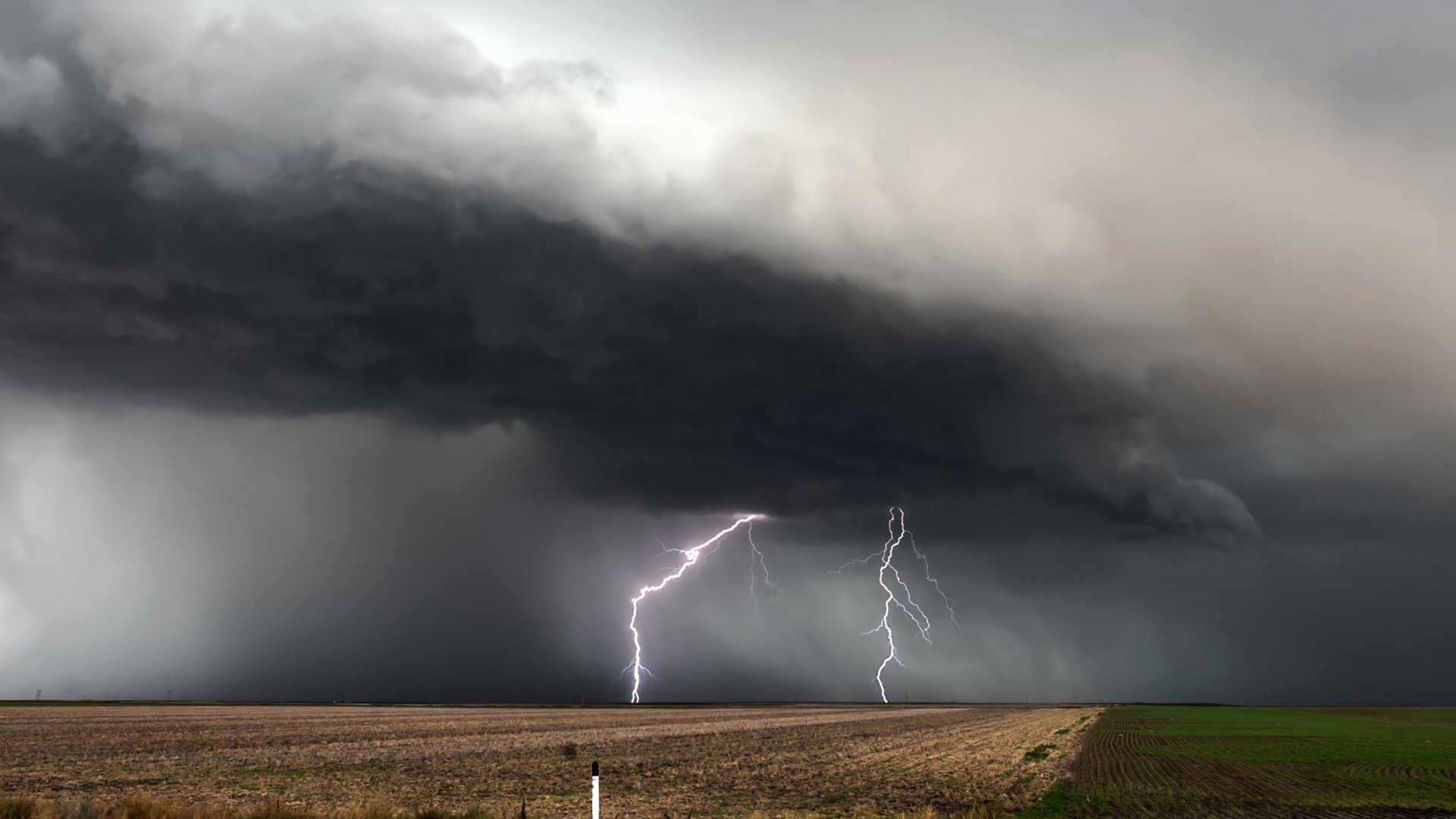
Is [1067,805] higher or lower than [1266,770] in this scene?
higher

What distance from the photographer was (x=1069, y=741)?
6269 cm

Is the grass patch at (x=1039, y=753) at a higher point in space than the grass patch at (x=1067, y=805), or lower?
lower

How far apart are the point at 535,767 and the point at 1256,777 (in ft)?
98.3

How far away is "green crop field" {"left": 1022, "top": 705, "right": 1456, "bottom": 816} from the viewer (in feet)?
94.9

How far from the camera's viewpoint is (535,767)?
120ft

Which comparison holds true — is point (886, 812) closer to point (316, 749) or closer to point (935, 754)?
point (935, 754)

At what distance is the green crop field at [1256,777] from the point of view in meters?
28.9

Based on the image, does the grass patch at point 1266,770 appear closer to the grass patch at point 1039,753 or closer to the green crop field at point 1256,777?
the green crop field at point 1256,777

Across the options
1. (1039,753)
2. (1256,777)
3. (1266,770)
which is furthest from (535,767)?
(1266,770)

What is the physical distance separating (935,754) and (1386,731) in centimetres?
7271

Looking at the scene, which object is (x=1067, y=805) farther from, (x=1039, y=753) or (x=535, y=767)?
(x=1039, y=753)

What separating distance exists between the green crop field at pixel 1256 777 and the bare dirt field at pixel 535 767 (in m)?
2.33

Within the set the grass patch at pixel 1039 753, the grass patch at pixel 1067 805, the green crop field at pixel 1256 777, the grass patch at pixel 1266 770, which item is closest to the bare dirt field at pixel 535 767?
the grass patch at pixel 1039 753

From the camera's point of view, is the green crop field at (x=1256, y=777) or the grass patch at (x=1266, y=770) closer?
the green crop field at (x=1256, y=777)
